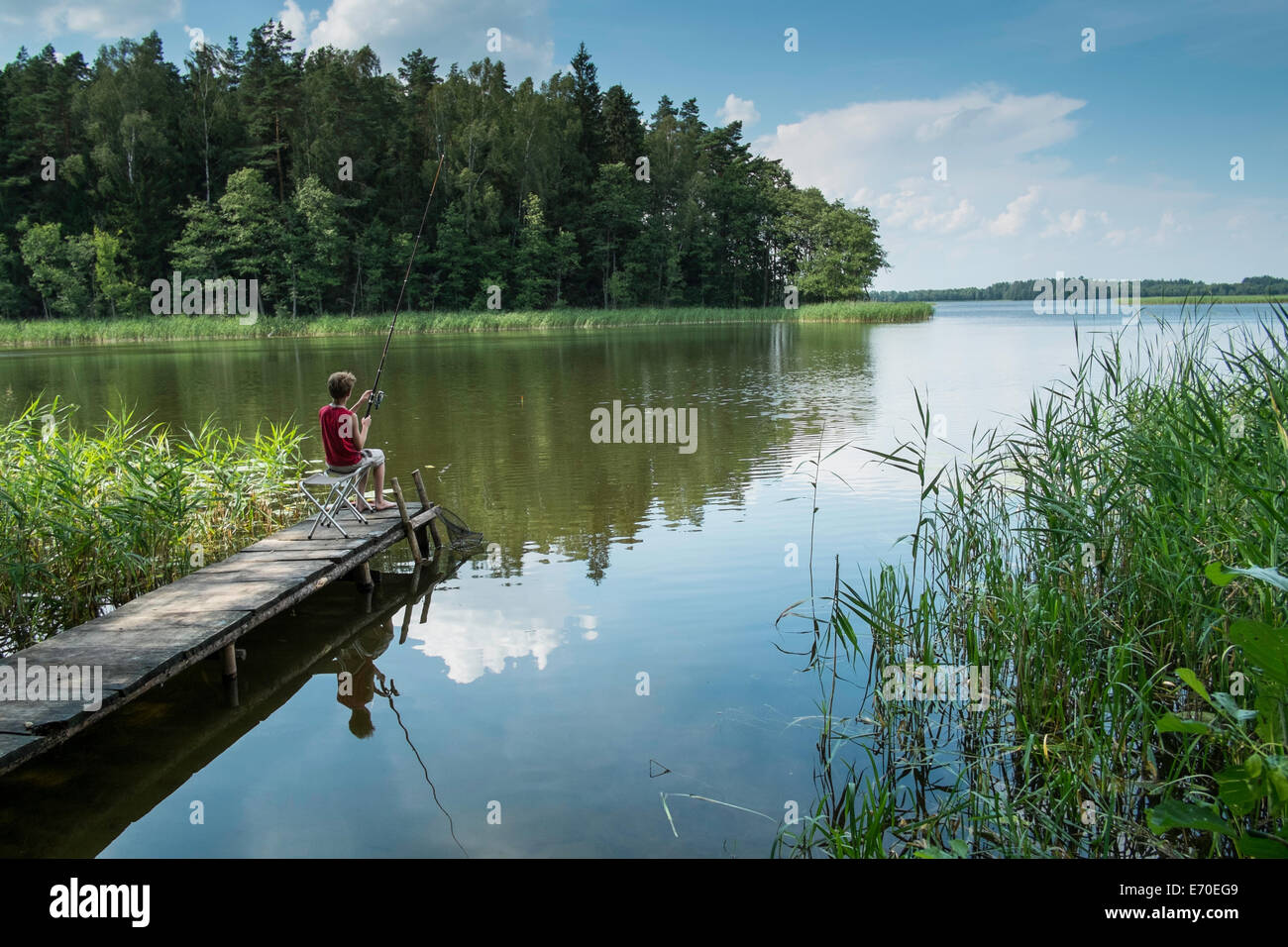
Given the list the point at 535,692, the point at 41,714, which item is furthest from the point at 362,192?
the point at 41,714

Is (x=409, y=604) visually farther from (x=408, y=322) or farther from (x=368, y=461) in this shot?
(x=408, y=322)

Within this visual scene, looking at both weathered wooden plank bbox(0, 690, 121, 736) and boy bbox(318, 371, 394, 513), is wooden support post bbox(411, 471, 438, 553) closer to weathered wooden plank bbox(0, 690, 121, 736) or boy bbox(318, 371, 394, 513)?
boy bbox(318, 371, 394, 513)

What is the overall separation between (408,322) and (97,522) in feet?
143

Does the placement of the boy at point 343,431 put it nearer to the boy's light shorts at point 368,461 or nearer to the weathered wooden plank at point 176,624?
the boy's light shorts at point 368,461

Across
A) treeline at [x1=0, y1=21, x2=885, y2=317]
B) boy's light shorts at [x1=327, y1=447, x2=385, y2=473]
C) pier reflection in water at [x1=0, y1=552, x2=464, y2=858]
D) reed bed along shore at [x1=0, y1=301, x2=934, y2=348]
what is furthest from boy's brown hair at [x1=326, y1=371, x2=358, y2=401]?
reed bed along shore at [x1=0, y1=301, x2=934, y2=348]

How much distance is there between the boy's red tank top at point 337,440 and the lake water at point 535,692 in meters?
1.17

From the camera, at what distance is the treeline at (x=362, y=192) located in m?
51.5

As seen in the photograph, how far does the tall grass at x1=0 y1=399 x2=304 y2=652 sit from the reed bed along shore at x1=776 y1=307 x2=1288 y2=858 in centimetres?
510

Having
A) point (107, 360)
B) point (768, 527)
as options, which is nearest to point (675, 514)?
point (768, 527)

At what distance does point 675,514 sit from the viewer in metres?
10.0

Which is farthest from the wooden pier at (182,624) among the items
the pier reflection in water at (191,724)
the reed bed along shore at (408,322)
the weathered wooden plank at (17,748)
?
the reed bed along shore at (408,322)

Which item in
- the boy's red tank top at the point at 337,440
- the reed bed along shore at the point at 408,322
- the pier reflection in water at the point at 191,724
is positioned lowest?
the pier reflection in water at the point at 191,724
